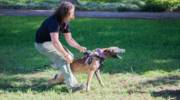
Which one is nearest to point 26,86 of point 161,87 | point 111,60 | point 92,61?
point 92,61

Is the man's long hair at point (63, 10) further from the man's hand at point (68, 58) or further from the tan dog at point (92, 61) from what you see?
the tan dog at point (92, 61)

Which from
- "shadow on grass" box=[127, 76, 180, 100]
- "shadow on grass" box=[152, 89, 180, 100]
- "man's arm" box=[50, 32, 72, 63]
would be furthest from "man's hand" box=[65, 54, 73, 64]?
"shadow on grass" box=[152, 89, 180, 100]

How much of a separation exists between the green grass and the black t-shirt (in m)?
0.84

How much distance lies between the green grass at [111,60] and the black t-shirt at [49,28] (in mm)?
840

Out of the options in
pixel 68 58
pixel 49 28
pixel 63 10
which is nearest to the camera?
pixel 63 10

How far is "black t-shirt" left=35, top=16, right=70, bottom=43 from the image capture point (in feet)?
28.1

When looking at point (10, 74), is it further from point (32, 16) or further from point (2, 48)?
point (32, 16)

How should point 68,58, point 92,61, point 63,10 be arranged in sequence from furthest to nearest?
point 92,61 < point 68,58 < point 63,10

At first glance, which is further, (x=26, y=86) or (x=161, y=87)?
(x=26, y=86)

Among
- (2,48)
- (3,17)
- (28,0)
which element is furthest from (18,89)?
(28,0)

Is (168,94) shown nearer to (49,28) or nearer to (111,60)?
(49,28)

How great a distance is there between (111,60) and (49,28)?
3395 millimetres

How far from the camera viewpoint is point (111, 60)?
463 inches

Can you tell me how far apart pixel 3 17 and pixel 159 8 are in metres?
5.34
